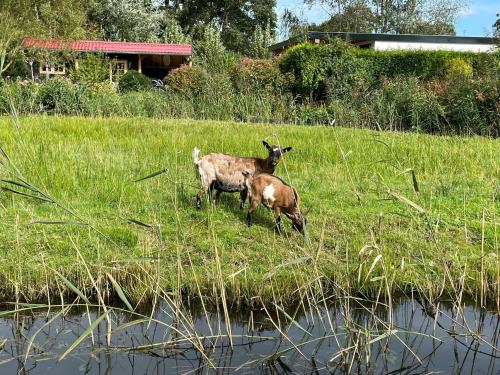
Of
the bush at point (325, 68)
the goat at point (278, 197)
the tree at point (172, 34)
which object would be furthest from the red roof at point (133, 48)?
the goat at point (278, 197)

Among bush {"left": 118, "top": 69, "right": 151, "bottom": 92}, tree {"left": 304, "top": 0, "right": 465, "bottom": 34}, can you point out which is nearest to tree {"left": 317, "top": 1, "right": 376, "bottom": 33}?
tree {"left": 304, "top": 0, "right": 465, "bottom": 34}

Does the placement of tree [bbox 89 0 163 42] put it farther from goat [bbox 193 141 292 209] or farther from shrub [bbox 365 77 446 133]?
goat [bbox 193 141 292 209]

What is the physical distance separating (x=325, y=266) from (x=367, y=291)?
50 cm

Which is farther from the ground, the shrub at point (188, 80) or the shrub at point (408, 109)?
the shrub at point (188, 80)

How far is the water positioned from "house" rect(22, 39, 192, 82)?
83.2 ft

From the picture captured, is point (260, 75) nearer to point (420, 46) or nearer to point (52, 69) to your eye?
point (420, 46)

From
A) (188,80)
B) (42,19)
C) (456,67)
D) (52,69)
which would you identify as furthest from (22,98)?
(52,69)

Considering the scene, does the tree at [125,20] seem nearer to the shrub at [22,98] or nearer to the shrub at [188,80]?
the shrub at [188,80]

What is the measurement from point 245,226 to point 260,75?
15505 millimetres

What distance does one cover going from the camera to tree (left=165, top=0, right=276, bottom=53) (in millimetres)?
49344

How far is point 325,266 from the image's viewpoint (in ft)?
17.5

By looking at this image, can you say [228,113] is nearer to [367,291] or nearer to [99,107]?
[99,107]

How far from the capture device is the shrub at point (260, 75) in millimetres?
18883

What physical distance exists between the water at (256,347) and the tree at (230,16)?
4589 cm
